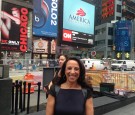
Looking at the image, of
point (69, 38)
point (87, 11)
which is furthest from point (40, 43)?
point (87, 11)

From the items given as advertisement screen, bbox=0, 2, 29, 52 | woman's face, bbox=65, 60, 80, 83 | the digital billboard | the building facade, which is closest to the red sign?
the digital billboard

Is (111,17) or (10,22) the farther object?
(111,17)

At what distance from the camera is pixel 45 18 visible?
2445 inches

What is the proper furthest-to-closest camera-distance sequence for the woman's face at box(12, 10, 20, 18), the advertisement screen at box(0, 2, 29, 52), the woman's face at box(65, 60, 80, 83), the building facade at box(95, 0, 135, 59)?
the building facade at box(95, 0, 135, 59)
the woman's face at box(12, 10, 20, 18)
the advertisement screen at box(0, 2, 29, 52)
the woman's face at box(65, 60, 80, 83)

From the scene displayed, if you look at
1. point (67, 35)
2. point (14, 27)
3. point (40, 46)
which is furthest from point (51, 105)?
point (67, 35)

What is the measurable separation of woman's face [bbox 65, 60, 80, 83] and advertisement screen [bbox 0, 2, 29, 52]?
163 ft

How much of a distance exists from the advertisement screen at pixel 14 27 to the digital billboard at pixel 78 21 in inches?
474

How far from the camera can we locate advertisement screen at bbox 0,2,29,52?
52969mm

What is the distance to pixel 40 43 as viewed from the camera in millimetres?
61500

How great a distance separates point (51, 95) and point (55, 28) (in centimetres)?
6154

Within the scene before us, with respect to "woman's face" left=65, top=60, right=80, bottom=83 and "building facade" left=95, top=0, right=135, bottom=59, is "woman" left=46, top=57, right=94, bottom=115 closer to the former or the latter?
"woman's face" left=65, top=60, right=80, bottom=83

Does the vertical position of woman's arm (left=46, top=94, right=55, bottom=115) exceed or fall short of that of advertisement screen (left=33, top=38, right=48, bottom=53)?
it falls short

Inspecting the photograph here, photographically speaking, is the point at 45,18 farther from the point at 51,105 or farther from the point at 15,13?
the point at 51,105

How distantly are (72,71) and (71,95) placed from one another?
0.24 meters
